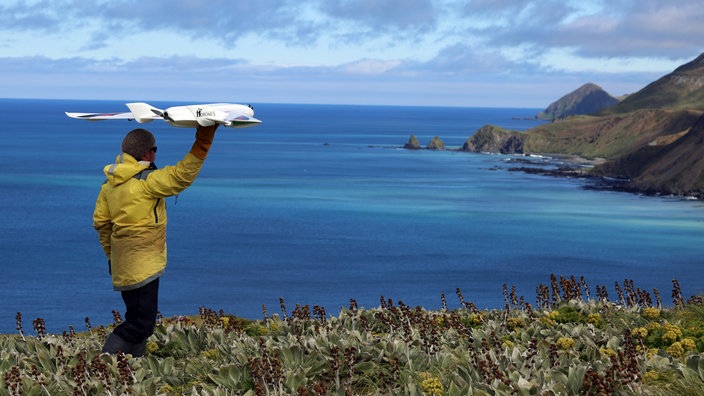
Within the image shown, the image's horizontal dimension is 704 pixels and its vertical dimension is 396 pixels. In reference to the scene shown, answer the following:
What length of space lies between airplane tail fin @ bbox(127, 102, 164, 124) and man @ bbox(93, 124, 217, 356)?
810 millimetres

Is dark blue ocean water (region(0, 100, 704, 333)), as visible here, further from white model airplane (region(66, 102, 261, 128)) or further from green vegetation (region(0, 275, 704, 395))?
white model airplane (region(66, 102, 261, 128))

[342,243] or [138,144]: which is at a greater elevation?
[138,144]

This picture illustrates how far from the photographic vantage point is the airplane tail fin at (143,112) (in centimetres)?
948

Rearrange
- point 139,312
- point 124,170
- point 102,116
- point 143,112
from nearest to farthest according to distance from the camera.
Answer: point 143,112 < point 102,116 < point 124,170 < point 139,312

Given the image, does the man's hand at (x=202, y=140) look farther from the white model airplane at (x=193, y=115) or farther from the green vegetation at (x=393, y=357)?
the green vegetation at (x=393, y=357)

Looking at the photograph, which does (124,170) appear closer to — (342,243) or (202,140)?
(202,140)

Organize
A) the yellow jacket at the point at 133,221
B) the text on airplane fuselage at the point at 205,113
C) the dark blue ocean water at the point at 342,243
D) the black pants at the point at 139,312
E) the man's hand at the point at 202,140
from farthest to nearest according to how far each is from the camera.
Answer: the dark blue ocean water at the point at 342,243 → the black pants at the point at 139,312 → the yellow jacket at the point at 133,221 → the man's hand at the point at 202,140 → the text on airplane fuselage at the point at 205,113

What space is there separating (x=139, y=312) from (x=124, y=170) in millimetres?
1533

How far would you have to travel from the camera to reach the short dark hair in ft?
34.2

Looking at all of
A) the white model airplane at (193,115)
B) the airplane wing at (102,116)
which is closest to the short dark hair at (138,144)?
the airplane wing at (102,116)

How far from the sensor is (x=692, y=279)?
101 meters

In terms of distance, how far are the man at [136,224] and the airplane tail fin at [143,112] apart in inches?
31.9

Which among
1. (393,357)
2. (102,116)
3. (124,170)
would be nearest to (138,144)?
(124,170)

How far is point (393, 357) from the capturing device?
9594 millimetres
